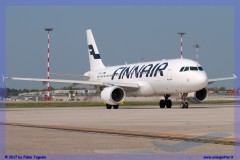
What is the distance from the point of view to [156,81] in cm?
3853

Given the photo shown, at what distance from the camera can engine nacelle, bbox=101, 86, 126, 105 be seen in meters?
38.0

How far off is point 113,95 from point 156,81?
3604 millimetres

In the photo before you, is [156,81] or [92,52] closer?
[156,81]

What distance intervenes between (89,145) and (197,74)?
26.0 m

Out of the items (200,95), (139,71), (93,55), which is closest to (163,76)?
(139,71)

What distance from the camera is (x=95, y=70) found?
49.8 metres

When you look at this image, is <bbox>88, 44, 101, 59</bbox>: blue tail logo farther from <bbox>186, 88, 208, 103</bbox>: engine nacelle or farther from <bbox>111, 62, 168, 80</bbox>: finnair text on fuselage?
<bbox>186, 88, 208, 103</bbox>: engine nacelle

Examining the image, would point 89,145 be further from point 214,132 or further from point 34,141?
point 214,132

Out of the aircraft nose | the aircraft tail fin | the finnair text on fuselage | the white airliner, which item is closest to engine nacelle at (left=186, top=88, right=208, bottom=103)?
the white airliner

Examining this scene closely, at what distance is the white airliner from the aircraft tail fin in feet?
14.5

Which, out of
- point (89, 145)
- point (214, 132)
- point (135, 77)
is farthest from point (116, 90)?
point (89, 145)

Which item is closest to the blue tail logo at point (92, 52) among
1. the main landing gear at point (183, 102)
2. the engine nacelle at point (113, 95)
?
the engine nacelle at point (113, 95)

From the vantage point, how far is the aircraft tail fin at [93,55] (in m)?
50.4

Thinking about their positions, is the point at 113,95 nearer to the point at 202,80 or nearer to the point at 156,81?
the point at 156,81
